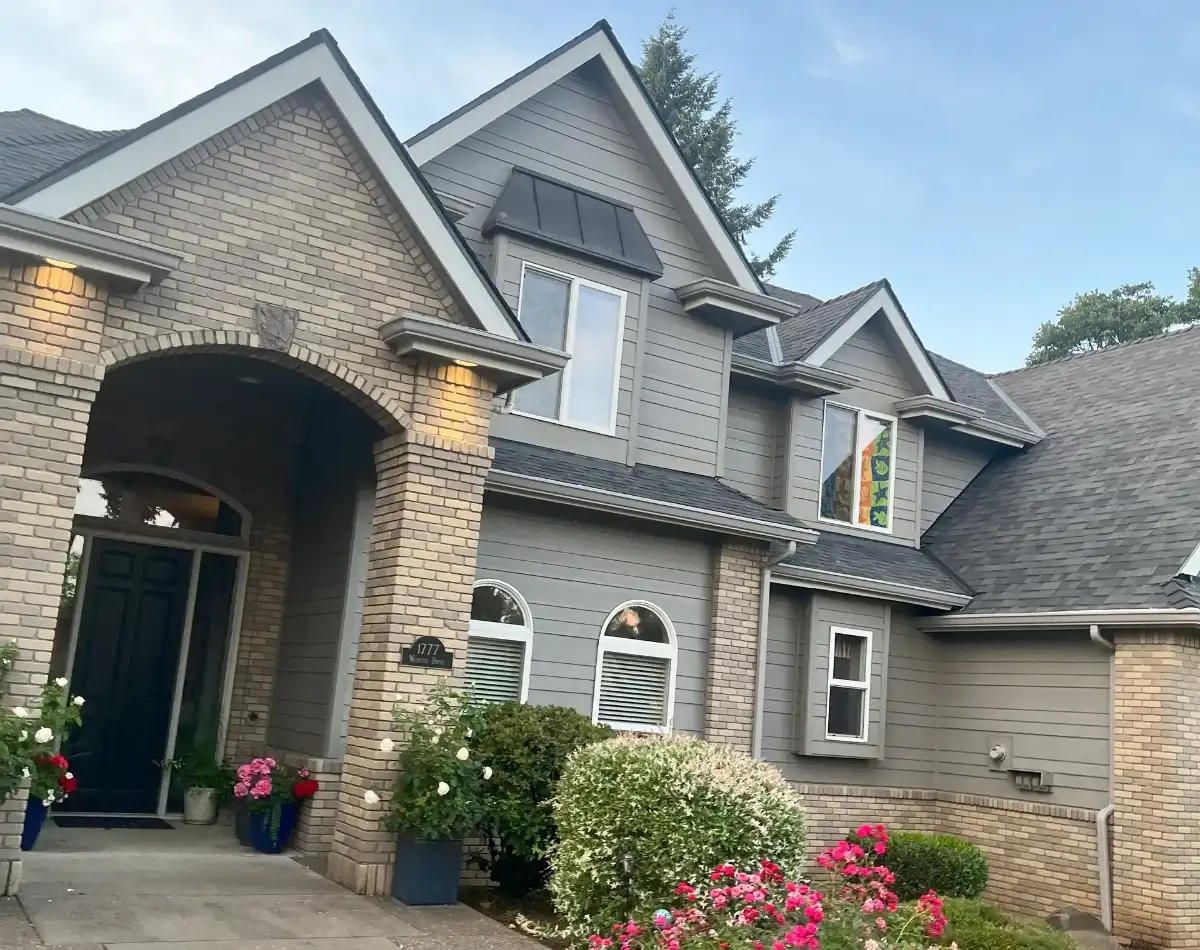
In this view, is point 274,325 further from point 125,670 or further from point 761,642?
point 761,642

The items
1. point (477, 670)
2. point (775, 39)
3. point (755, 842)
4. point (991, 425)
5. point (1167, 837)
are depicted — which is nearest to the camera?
point (755, 842)

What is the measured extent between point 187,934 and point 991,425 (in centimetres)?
1264

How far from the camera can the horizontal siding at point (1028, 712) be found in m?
12.8

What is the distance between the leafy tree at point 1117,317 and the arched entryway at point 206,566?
29700 mm

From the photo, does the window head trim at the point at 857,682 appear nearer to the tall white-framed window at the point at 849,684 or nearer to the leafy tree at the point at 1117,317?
the tall white-framed window at the point at 849,684

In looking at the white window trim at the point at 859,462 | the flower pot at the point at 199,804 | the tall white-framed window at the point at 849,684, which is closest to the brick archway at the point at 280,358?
the flower pot at the point at 199,804

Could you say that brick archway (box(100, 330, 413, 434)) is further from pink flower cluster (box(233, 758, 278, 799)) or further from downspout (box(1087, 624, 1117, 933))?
downspout (box(1087, 624, 1117, 933))

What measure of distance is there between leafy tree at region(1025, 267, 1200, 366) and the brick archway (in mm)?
30779

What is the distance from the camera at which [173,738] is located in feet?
36.7

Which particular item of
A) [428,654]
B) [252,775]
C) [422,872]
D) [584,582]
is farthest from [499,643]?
[422,872]

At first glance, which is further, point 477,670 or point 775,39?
point 775,39

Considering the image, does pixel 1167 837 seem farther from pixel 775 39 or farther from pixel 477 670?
pixel 775 39

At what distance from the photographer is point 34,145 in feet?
31.9

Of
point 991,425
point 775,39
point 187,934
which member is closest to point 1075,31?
point 775,39
